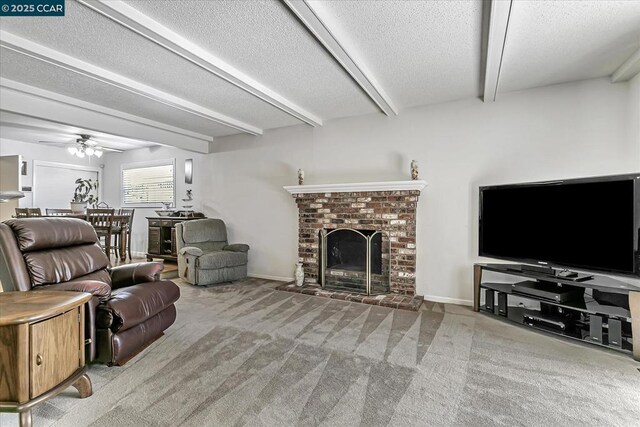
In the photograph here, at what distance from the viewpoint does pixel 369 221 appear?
4.17m

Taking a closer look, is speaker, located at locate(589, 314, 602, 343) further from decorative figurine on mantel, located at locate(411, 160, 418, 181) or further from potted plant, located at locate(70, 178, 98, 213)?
potted plant, located at locate(70, 178, 98, 213)

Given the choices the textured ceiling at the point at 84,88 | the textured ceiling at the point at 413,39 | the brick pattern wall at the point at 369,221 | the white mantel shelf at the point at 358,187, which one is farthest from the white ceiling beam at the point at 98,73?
the textured ceiling at the point at 413,39

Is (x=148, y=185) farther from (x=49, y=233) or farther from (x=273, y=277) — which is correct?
(x=49, y=233)

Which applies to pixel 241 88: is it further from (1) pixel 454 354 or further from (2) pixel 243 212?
(1) pixel 454 354

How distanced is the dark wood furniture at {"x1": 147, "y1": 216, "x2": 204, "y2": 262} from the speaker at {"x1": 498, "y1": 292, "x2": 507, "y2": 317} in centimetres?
492

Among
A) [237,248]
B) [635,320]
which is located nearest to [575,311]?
[635,320]

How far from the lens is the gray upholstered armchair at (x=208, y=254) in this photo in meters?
4.48

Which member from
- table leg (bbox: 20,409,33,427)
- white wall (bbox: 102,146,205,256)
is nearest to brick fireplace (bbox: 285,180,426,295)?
white wall (bbox: 102,146,205,256)

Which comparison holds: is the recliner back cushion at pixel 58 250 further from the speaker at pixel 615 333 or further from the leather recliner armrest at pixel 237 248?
the speaker at pixel 615 333

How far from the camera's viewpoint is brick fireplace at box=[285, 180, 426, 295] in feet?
13.0

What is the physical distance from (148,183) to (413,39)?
20.5ft

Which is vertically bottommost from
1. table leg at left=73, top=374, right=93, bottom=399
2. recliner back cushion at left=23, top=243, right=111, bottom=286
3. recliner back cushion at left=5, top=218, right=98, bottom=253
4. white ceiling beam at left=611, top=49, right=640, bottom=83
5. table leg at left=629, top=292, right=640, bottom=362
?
table leg at left=73, top=374, right=93, bottom=399

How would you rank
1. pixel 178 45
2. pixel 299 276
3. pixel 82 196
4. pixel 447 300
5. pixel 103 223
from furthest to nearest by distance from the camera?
pixel 82 196 → pixel 103 223 → pixel 299 276 → pixel 447 300 → pixel 178 45

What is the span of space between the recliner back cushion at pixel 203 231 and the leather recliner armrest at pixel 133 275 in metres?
2.00
